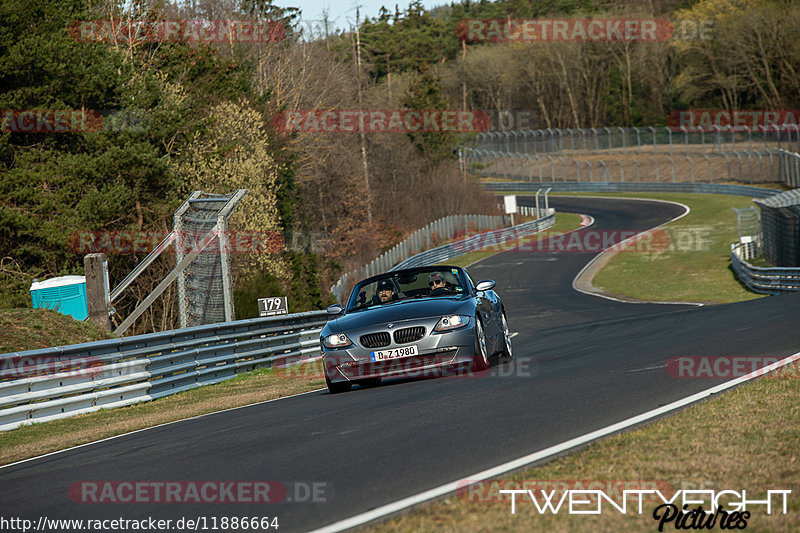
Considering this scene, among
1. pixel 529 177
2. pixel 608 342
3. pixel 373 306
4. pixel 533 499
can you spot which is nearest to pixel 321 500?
pixel 533 499

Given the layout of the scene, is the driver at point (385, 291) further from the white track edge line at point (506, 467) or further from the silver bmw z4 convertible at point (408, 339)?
the white track edge line at point (506, 467)

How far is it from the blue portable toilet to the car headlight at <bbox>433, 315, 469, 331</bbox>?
35.4ft

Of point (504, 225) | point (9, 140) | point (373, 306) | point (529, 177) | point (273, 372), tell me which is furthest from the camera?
point (529, 177)

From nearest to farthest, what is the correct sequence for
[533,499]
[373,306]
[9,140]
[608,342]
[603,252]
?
[533,499], [373,306], [608,342], [9,140], [603,252]

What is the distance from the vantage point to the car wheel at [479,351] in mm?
11633

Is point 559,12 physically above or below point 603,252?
above

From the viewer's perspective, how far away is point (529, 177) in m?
102

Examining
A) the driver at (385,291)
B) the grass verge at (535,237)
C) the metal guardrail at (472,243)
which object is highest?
the driver at (385,291)

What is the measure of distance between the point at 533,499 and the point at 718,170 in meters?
76.8

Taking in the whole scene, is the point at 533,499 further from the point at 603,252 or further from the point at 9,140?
the point at 603,252

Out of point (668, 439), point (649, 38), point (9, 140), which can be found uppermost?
point (649, 38)

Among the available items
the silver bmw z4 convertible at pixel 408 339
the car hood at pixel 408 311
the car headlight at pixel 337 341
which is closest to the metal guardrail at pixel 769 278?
the silver bmw z4 convertible at pixel 408 339

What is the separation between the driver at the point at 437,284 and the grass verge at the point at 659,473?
5.33 m

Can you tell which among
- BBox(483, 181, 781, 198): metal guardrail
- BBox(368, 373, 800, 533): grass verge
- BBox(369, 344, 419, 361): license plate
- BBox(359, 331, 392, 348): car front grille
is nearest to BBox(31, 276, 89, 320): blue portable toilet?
BBox(359, 331, 392, 348): car front grille
